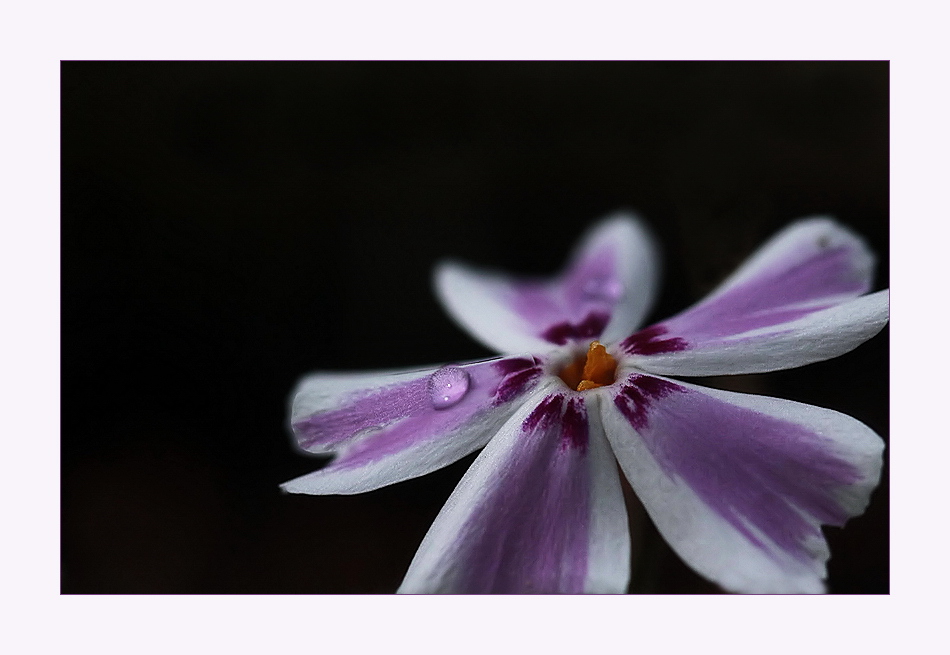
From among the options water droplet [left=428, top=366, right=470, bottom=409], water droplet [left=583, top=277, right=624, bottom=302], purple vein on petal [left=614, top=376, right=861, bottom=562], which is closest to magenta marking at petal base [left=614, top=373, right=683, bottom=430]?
purple vein on petal [left=614, top=376, right=861, bottom=562]

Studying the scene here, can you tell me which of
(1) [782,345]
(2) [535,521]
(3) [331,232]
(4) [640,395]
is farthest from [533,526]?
(3) [331,232]

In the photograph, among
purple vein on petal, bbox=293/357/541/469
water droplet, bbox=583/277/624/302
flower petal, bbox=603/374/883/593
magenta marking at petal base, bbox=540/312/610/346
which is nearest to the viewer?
flower petal, bbox=603/374/883/593

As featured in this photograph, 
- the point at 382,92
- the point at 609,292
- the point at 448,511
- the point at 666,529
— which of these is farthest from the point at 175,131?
the point at 666,529

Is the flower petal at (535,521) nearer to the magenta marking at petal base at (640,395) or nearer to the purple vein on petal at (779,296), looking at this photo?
the magenta marking at petal base at (640,395)

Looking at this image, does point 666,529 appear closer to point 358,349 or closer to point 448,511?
point 448,511

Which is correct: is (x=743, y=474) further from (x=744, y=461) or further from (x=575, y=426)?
(x=575, y=426)

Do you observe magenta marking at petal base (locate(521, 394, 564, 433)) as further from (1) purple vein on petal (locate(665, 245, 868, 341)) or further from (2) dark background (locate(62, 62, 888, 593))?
(2) dark background (locate(62, 62, 888, 593))

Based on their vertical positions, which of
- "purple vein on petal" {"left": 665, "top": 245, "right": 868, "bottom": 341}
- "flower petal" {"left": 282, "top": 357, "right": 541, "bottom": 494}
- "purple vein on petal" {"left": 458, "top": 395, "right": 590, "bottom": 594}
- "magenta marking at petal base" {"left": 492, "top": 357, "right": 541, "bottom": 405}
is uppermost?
"purple vein on petal" {"left": 665, "top": 245, "right": 868, "bottom": 341}
